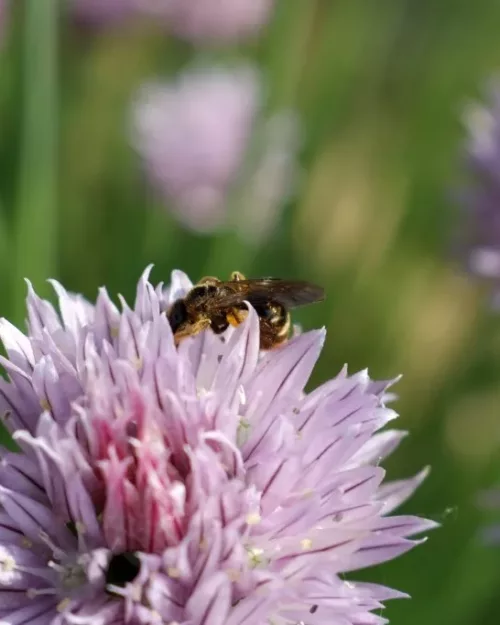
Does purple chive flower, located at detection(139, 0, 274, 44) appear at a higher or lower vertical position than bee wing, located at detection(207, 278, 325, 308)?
higher

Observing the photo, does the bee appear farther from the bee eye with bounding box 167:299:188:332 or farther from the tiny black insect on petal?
the tiny black insect on petal

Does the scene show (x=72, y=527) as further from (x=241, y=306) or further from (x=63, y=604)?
(x=241, y=306)

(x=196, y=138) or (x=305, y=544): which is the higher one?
(x=196, y=138)

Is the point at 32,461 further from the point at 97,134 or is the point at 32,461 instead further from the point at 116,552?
the point at 97,134

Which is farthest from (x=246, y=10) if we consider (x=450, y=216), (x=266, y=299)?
(x=266, y=299)

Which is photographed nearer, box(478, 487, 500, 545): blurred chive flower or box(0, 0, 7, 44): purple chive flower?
box(478, 487, 500, 545): blurred chive flower

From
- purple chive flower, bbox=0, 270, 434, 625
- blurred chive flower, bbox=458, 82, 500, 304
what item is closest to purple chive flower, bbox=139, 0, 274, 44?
blurred chive flower, bbox=458, 82, 500, 304

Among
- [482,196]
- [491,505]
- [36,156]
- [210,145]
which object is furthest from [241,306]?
[210,145]
